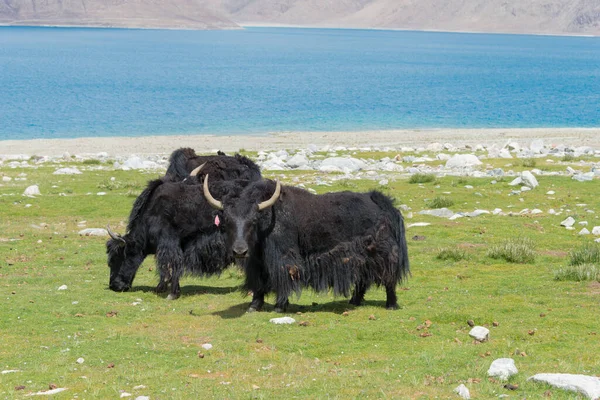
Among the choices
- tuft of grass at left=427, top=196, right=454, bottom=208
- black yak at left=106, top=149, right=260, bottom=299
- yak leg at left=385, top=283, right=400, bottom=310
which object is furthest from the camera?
tuft of grass at left=427, top=196, right=454, bottom=208

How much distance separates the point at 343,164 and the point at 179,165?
13.8m

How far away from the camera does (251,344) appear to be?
8.18 meters

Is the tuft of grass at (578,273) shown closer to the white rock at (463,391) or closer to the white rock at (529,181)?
the white rock at (463,391)

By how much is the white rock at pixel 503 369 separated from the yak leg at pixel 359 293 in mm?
2985

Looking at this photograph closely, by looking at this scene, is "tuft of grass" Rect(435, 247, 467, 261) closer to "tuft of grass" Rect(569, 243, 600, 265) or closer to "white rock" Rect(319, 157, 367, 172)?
"tuft of grass" Rect(569, 243, 600, 265)

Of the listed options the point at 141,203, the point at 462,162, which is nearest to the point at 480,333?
the point at 141,203

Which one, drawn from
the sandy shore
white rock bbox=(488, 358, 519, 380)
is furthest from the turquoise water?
white rock bbox=(488, 358, 519, 380)

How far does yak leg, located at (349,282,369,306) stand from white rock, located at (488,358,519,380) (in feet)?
9.79

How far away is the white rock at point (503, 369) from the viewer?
6.75m

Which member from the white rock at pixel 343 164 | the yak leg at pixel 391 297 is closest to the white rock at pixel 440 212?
the yak leg at pixel 391 297

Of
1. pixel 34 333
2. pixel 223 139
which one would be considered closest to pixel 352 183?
pixel 34 333

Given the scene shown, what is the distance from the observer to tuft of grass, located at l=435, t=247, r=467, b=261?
508 inches

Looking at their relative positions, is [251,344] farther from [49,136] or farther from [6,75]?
[6,75]

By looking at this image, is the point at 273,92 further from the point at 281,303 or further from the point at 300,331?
the point at 300,331
